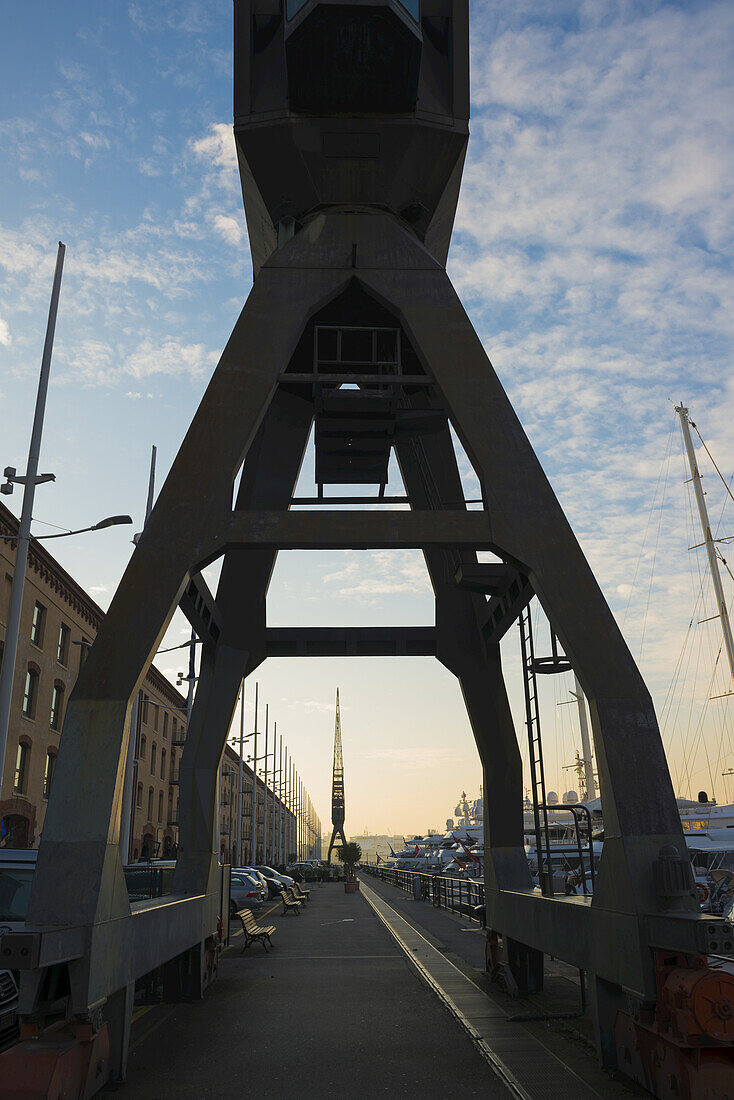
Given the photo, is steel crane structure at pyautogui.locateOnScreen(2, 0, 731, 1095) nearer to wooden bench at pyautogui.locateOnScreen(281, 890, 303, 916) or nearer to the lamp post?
the lamp post

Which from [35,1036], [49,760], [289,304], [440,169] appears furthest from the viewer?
[49,760]

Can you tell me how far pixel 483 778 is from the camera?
42.9 ft

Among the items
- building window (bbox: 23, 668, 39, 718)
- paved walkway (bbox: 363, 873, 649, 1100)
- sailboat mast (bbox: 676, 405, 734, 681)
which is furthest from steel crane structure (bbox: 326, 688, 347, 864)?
paved walkway (bbox: 363, 873, 649, 1100)

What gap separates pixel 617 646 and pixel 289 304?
5.81 meters

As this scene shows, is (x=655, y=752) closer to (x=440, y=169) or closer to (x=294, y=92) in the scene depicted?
(x=440, y=169)

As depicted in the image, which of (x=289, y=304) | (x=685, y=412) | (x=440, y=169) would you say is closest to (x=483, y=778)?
(x=289, y=304)

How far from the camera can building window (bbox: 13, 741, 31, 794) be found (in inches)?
1273

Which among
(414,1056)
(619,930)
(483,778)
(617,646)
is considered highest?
(617,646)

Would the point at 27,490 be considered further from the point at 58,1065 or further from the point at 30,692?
the point at 58,1065

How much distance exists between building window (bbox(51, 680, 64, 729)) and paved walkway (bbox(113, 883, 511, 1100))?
79.7 feet

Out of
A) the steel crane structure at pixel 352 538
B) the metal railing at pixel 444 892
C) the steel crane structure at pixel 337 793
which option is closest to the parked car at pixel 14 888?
the steel crane structure at pixel 352 538

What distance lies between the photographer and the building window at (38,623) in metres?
34.3

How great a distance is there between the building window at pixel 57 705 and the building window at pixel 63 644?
4.05 ft

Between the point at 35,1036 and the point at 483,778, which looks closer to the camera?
the point at 35,1036
